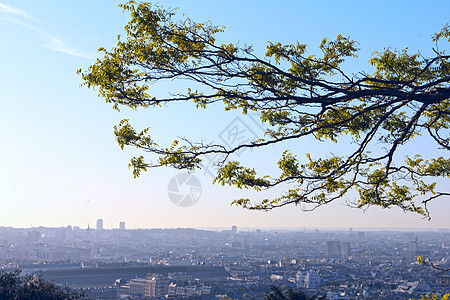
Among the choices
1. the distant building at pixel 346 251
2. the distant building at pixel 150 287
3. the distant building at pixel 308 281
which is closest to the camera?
the distant building at pixel 150 287

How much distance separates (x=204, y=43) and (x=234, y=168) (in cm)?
136

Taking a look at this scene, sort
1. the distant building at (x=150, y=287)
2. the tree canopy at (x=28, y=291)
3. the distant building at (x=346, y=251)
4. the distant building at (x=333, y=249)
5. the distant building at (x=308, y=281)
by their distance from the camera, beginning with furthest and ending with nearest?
1. the distant building at (x=333, y=249)
2. the distant building at (x=346, y=251)
3. the distant building at (x=308, y=281)
4. the distant building at (x=150, y=287)
5. the tree canopy at (x=28, y=291)

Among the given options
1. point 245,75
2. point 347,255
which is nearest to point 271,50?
point 245,75

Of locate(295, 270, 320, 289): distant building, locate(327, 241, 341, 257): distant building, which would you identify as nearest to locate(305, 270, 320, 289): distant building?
locate(295, 270, 320, 289): distant building

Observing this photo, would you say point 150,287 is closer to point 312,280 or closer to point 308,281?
point 308,281

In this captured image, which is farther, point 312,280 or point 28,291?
point 312,280

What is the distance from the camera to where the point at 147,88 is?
20.3 feet

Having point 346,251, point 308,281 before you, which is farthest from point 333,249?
point 308,281

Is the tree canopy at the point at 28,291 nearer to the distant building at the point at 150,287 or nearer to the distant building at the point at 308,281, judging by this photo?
the distant building at the point at 150,287

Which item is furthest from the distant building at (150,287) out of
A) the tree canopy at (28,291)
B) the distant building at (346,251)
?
the distant building at (346,251)

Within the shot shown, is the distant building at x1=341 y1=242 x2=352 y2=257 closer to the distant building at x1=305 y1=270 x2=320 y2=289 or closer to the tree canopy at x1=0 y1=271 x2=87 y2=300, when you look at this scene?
the distant building at x1=305 y1=270 x2=320 y2=289

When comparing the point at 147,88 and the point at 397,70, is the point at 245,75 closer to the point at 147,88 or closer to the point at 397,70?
the point at 147,88

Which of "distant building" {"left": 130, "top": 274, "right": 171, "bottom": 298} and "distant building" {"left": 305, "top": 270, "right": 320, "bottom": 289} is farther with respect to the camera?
"distant building" {"left": 305, "top": 270, "right": 320, "bottom": 289}

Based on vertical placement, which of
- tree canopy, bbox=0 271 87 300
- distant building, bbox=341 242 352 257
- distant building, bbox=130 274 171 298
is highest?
tree canopy, bbox=0 271 87 300
